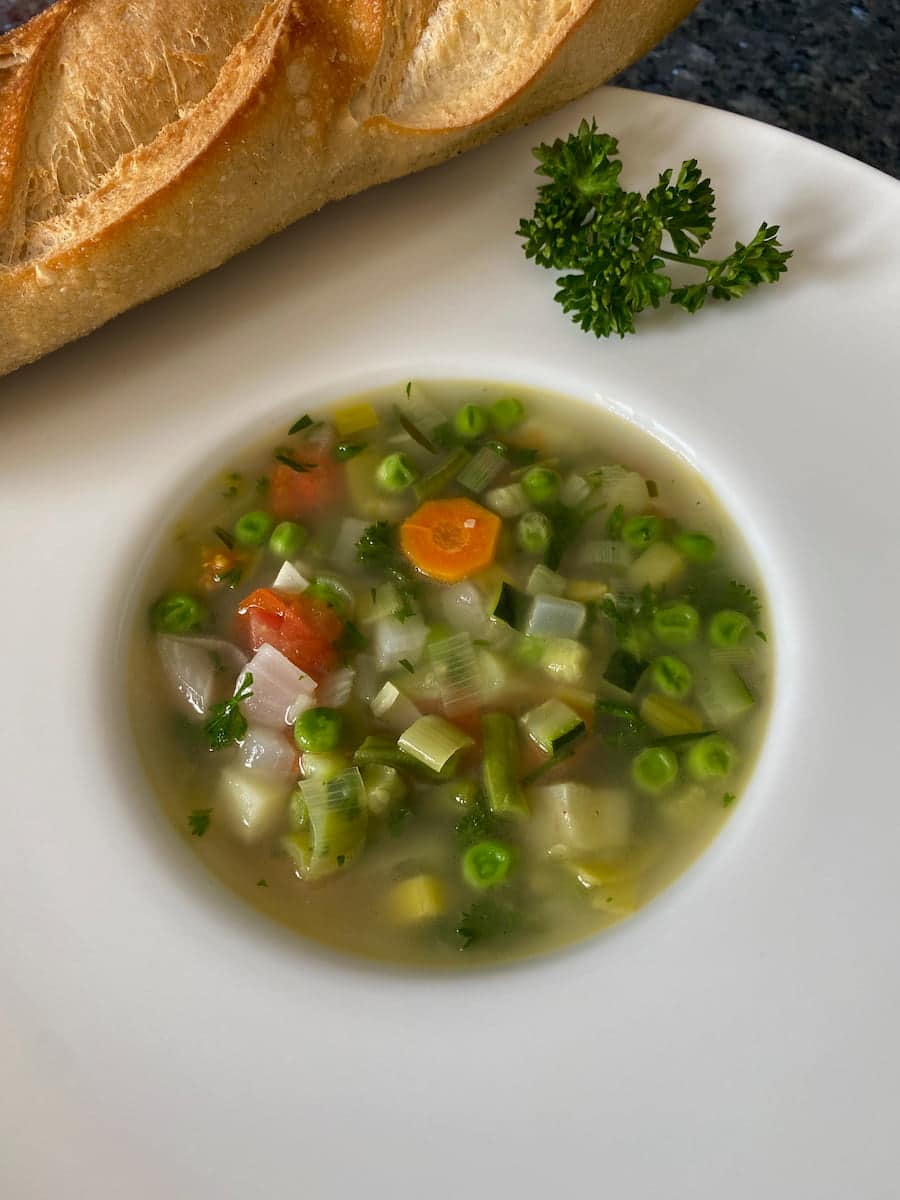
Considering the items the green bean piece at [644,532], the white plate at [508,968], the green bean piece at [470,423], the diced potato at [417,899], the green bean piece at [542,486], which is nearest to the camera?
the white plate at [508,968]

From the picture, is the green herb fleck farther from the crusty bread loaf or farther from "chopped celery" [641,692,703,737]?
the crusty bread loaf

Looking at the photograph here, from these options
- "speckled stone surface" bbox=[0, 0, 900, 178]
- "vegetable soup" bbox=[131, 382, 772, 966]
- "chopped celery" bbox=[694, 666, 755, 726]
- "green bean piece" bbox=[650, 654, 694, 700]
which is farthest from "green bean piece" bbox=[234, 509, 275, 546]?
"speckled stone surface" bbox=[0, 0, 900, 178]

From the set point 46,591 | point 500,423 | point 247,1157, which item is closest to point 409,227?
point 500,423

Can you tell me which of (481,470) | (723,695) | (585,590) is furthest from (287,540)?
(723,695)

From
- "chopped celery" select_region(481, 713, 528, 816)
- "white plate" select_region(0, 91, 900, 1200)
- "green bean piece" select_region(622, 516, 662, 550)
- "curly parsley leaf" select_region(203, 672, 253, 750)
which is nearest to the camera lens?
"white plate" select_region(0, 91, 900, 1200)

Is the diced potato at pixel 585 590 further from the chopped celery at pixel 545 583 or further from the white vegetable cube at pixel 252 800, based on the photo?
the white vegetable cube at pixel 252 800

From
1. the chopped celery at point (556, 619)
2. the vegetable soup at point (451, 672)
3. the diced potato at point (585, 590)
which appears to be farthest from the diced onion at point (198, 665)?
the diced potato at point (585, 590)
